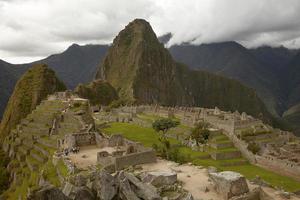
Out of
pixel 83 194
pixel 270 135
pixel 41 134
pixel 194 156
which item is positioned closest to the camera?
pixel 83 194

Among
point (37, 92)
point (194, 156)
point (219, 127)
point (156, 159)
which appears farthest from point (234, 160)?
point (37, 92)

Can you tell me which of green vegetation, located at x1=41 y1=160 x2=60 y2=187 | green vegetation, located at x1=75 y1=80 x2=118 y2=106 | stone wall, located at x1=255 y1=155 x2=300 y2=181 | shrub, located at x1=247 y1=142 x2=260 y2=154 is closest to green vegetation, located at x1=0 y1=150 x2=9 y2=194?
green vegetation, located at x1=41 y1=160 x2=60 y2=187

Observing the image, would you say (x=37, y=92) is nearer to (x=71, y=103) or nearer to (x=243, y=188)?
(x=71, y=103)

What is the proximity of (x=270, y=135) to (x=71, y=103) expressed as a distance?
29165 mm

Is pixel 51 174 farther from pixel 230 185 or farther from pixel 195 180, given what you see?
pixel 230 185

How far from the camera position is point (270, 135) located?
60594 mm

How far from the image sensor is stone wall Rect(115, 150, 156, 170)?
947 inches

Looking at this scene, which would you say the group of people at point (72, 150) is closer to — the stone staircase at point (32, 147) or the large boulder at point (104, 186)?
the stone staircase at point (32, 147)

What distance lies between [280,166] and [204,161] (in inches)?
355

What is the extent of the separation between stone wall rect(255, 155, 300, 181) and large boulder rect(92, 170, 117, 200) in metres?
34.9

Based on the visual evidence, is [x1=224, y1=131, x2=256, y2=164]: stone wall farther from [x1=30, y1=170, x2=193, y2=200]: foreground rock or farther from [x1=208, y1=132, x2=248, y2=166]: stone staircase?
[x1=30, y1=170, x2=193, y2=200]: foreground rock

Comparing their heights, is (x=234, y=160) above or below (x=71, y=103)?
below

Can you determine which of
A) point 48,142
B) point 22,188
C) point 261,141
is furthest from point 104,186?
point 261,141

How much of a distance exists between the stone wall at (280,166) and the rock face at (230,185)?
Answer: 100.0 ft
